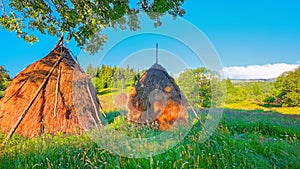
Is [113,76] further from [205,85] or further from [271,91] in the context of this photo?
[271,91]

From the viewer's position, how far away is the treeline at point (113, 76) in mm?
6848

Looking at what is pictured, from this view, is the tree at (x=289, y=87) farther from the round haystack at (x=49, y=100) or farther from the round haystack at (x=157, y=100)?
the round haystack at (x=49, y=100)

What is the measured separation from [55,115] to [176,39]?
448cm

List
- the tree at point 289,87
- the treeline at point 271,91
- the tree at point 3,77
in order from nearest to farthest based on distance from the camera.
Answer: the tree at point 3,77, the tree at point 289,87, the treeline at point 271,91

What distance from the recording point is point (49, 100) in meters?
7.05

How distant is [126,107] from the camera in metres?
9.18

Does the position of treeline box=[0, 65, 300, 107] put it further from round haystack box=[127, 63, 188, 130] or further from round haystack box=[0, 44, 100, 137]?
round haystack box=[0, 44, 100, 137]

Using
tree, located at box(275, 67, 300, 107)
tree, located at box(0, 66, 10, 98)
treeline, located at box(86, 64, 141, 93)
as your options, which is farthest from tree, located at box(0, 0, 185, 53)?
tree, located at box(275, 67, 300, 107)

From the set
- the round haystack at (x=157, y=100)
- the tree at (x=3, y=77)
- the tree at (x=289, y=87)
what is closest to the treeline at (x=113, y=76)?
the round haystack at (x=157, y=100)

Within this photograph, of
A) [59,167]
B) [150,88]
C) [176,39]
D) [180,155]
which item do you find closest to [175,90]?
[150,88]

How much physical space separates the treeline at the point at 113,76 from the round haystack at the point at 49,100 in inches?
21.0

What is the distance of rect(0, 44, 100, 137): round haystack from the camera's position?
679 centimetres

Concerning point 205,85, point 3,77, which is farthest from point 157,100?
point 3,77

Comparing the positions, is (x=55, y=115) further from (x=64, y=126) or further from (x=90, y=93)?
(x=90, y=93)
